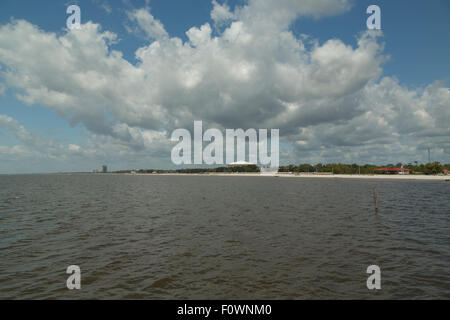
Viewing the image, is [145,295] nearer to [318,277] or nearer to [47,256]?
[318,277]

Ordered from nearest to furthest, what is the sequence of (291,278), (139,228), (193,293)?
(193,293)
(291,278)
(139,228)

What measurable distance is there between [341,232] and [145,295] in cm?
1932

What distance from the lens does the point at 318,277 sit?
1350cm

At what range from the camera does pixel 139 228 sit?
25547 mm

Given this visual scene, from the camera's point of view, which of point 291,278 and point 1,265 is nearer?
point 291,278

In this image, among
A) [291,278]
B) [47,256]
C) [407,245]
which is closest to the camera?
[291,278]

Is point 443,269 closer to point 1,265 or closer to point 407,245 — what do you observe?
point 407,245

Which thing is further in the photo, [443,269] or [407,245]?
[407,245]
